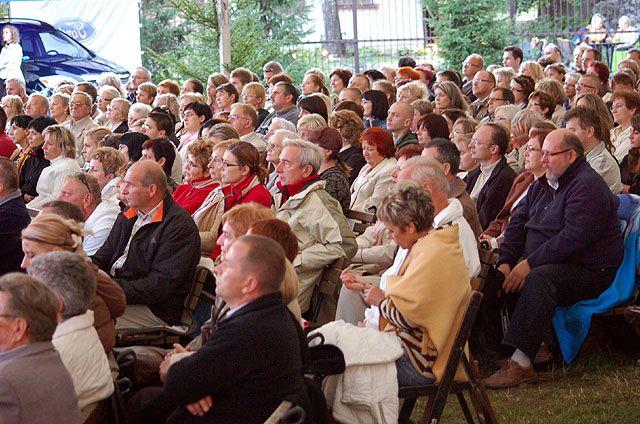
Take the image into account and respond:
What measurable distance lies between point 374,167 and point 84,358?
452 cm

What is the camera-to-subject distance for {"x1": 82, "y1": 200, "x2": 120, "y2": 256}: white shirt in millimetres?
7301

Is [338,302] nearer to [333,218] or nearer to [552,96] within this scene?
[333,218]

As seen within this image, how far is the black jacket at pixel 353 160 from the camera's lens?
940cm

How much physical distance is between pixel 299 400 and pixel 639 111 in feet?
22.0

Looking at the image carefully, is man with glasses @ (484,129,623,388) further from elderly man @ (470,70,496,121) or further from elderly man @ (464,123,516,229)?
elderly man @ (470,70,496,121)

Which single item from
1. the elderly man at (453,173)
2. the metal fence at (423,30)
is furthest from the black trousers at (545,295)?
the metal fence at (423,30)

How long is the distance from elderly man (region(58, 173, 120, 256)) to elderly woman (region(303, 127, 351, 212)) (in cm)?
154

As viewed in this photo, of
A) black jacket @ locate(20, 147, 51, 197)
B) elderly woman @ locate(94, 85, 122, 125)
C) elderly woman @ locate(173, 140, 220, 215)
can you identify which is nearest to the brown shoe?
elderly woman @ locate(173, 140, 220, 215)

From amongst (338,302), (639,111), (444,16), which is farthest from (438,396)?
A: (444,16)

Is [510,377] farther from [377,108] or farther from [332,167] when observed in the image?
[377,108]

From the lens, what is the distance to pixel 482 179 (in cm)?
842

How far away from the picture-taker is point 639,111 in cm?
997

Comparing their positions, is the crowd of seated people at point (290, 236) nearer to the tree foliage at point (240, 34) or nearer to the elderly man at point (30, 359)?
the elderly man at point (30, 359)

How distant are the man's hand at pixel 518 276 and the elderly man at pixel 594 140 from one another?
1.49 meters
